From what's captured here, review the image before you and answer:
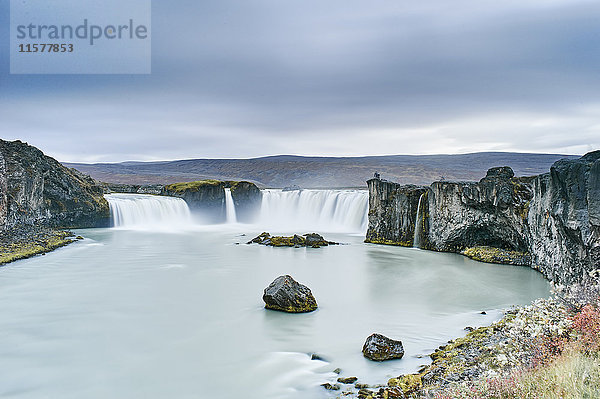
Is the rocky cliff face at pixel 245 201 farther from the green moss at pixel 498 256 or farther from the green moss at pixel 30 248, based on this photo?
the green moss at pixel 498 256

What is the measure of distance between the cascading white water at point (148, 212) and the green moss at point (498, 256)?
31449mm

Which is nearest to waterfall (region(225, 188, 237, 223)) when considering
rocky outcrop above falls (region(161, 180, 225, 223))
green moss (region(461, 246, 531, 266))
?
rocky outcrop above falls (region(161, 180, 225, 223))

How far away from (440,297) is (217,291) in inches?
329

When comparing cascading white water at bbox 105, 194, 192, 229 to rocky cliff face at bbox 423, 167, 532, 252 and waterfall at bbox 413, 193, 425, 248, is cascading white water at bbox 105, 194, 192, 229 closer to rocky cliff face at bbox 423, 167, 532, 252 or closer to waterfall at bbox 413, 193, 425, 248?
waterfall at bbox 413, 193, 425, 248

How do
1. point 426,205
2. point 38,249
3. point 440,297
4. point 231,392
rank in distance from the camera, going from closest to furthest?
point 231,392 < point 440,297 < point 38,249 < point 426,205

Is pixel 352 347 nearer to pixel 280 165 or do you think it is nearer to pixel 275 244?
pixel 275 244

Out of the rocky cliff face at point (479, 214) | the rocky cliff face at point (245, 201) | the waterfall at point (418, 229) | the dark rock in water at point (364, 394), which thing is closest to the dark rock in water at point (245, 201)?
the rocky cliff face at point (245, 201)

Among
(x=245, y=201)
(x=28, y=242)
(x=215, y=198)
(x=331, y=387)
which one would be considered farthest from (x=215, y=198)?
(x=331, y=387)

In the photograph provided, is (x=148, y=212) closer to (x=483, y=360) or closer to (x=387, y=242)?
(x=387, y=242)

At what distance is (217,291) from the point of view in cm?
1664

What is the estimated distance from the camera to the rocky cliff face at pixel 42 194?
1150 inches

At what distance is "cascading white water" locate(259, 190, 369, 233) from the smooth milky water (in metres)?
16.5

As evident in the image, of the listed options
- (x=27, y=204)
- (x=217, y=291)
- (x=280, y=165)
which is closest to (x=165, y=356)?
(x=217, y=291)

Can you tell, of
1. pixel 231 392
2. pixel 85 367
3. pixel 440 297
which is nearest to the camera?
pixel 231 392
